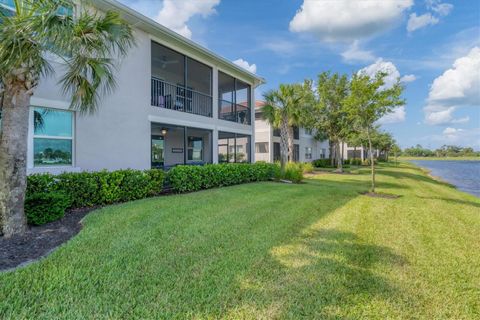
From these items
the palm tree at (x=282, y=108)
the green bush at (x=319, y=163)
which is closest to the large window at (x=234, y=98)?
the palm tree at (x=282, y=108)

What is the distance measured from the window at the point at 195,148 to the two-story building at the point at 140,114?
0.07 metres

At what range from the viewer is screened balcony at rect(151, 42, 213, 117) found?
10680 mm

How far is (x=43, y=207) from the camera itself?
496 cm

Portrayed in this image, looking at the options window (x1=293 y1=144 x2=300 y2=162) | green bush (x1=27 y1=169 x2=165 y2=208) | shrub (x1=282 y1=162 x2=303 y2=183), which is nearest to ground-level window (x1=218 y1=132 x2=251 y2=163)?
shrub (x1=282 y1=162 x2=303 y2=183)

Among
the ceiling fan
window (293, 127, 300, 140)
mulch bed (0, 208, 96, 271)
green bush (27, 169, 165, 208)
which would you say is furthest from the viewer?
window (293, 127, 300, 140)

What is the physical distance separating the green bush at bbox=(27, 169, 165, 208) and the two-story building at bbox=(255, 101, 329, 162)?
10.6 metres

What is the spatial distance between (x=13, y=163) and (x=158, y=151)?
853 cm

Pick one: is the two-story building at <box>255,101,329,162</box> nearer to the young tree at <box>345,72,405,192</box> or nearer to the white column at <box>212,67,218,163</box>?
the white column at <box>212,67,218,163</box>

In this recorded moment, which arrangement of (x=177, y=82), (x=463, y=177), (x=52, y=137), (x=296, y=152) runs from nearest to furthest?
(x=52, y=137) → (x=177, y=82) → (x=463, y=177) → (x=296, y=152)

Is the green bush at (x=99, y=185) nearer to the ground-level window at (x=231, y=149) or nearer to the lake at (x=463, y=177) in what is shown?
the ground-level window at (x=231, y=149)

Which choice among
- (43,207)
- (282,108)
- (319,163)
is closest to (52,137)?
(43,207)

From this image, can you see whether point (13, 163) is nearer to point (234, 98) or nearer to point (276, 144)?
point (234, 98)

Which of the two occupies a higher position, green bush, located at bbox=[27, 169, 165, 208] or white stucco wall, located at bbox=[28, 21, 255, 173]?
A: white stucco wall, located at bbox=[28, 21, 255, 173]

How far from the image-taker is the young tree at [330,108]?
71.7 feet
